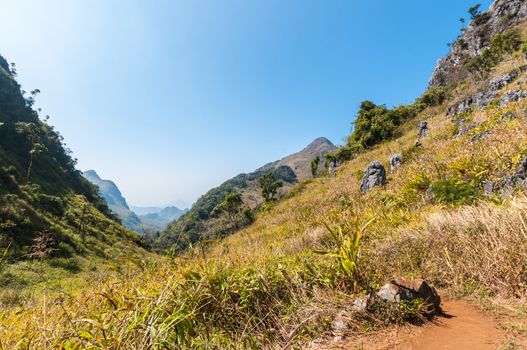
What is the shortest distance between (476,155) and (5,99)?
10170cm

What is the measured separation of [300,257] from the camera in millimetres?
4559

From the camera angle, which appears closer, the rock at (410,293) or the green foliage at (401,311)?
the green foliage at (401,311)

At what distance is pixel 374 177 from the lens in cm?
1168

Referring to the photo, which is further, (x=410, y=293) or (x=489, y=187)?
(x=489, y=187)

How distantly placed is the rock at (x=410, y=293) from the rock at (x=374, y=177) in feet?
28.9

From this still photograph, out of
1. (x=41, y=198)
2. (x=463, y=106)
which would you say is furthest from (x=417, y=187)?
(x=41, y=198)

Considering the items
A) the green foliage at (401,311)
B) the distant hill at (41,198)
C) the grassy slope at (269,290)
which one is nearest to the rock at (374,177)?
the grassy slope at (269,290)

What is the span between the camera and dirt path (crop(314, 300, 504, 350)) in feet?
7.70

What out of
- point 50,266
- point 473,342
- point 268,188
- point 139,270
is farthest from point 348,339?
point 268,188

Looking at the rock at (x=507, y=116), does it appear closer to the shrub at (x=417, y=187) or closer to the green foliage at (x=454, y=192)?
the shrub at (x=417, y=187)

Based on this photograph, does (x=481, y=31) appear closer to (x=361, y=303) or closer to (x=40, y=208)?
(x=361, y=303)

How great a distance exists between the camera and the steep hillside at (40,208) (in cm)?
2756

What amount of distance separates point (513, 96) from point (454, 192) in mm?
10123

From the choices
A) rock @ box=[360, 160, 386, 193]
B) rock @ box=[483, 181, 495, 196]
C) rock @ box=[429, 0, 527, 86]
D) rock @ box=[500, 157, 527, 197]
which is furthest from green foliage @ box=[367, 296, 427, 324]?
rock @ box=[429, 0, 527, 86]
